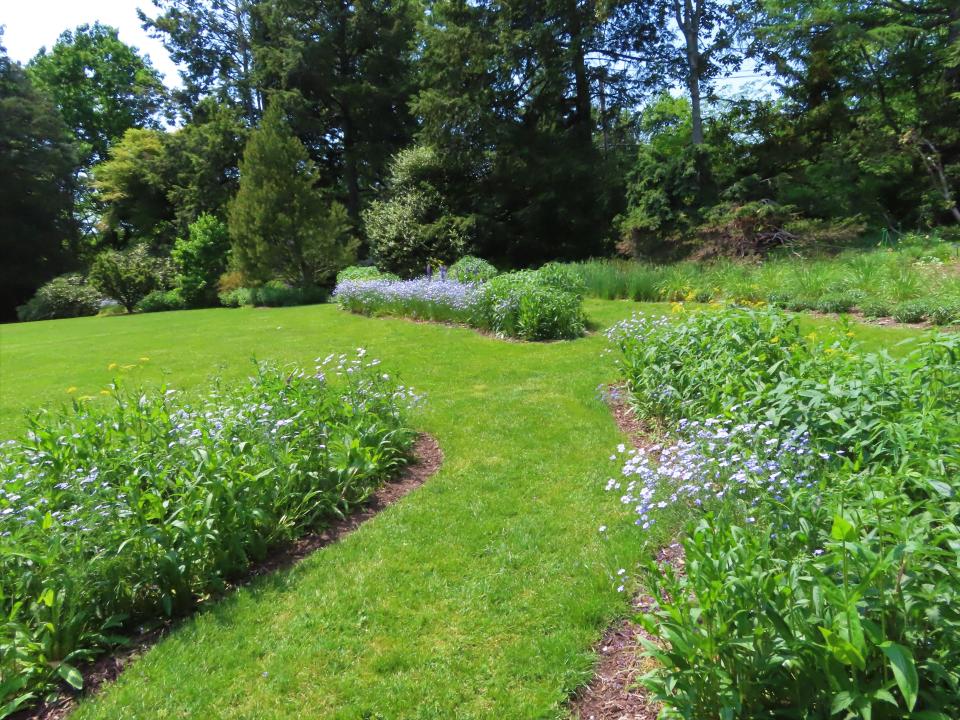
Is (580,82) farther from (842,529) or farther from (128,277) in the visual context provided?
(842,529)

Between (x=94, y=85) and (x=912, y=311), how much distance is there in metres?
43.0

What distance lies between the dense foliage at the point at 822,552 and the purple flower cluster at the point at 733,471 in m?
0.01

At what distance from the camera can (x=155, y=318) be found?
52.9 ft

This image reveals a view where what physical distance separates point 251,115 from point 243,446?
92.3ft

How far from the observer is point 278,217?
17188 mm

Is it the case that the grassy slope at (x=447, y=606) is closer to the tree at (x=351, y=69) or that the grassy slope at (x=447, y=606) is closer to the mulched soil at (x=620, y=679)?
the mulched soil at (x=620, y=679)

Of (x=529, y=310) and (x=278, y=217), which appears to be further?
(x=278, y=217)

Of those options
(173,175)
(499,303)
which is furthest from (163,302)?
(499,303)

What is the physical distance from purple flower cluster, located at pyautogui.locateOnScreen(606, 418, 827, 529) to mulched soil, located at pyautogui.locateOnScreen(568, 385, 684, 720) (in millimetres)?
336

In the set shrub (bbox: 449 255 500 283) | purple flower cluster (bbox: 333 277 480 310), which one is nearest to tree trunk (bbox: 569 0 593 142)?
shrub (bbox: 449 255 500 283)

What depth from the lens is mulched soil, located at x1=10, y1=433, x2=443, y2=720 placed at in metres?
2.32

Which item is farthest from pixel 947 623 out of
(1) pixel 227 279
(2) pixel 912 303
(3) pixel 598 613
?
(1) pixel 227 279

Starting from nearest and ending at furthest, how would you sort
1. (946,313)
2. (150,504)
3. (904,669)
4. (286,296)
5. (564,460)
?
(904,669) < (150,504) < (564,460) < (946,313) < (286,296)

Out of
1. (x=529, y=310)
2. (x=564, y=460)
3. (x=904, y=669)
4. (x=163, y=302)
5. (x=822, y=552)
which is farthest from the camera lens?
(x=163, y=302)
